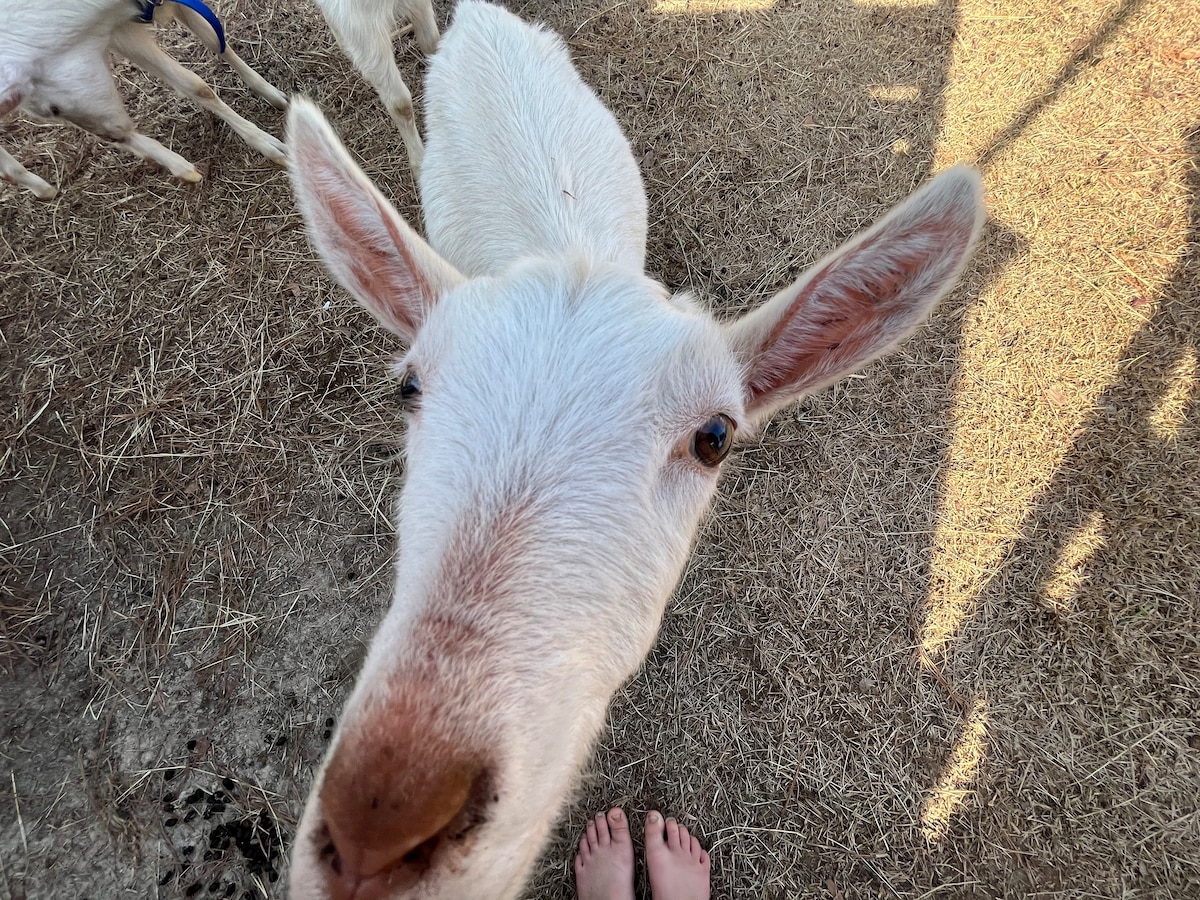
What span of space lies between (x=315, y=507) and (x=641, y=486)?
300cm

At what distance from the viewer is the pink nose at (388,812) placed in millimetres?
1010

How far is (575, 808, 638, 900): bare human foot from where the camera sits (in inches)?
119

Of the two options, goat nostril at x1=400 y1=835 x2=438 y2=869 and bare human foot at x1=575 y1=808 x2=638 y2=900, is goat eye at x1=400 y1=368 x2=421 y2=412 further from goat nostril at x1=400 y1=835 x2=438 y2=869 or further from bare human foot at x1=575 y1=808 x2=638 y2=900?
bare human foot at x1=575 y1=808 x2=638 y2=900

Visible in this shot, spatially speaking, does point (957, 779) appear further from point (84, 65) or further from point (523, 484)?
point (84, 65)

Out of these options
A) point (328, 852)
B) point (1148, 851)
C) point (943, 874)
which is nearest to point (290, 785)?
point (328, 852)

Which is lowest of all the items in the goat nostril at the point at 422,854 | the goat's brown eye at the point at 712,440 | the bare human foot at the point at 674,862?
the bare human foot at the point at 674,862

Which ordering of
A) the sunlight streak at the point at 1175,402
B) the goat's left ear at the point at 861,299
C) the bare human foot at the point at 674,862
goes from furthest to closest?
the sunlight streak at the point at 1175,402 < the bare human foot at the point at 674,862 < the goat's left ear at the point at 861,299

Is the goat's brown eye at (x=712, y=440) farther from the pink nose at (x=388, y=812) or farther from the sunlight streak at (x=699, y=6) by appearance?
the sunlight streak at (x=699, y=6)

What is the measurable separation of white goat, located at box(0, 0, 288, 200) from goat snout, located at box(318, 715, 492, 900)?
15.1 feet

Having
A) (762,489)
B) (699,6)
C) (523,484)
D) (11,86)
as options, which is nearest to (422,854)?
(523,484)

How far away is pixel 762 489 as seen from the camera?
376 centimetres

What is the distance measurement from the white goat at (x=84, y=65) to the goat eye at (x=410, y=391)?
3.65 m

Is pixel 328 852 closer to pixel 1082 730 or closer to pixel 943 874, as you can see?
pixel 943 874

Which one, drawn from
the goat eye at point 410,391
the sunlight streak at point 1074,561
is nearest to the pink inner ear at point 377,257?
the goat eye at point 410,391
